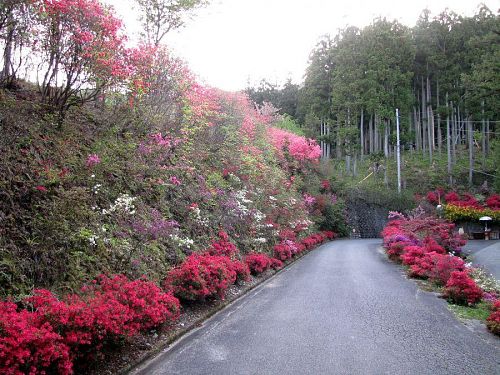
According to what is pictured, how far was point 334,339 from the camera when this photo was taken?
5961 millimetres

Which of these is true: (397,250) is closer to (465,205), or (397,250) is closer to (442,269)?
(442,269)

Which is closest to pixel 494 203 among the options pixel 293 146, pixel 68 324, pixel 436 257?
pixel 293 146

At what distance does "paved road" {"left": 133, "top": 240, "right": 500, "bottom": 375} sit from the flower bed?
1.81 feet

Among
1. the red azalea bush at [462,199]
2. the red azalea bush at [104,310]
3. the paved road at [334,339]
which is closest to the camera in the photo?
the red azalea bush at [104,310]

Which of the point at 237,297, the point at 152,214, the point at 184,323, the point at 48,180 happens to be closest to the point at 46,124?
the point at 48,180

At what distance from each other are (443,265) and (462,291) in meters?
1.85

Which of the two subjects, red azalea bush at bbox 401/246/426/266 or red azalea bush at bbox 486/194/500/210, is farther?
red azalea bush at bbox 486/194/500/210

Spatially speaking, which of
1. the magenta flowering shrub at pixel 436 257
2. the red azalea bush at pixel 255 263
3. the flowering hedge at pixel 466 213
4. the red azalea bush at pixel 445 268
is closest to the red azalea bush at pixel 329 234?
the flowering hedge at pixel 466 213

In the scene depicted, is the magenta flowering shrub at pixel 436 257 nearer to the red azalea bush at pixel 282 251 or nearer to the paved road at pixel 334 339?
the paved road at pixel 334 339

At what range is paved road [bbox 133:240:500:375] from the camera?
4.96 metres

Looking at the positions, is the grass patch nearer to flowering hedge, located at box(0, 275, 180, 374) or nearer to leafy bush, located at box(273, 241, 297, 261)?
flowering hedge, located at box(0, 275, 180, 374)

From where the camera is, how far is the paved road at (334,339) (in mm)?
4965

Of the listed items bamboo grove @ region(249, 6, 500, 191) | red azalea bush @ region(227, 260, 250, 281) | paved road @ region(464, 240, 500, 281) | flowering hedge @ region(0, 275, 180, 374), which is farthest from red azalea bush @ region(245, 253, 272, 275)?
bamboo grove @ region(249, 6, 500, 191)

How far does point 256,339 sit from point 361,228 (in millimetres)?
29860
